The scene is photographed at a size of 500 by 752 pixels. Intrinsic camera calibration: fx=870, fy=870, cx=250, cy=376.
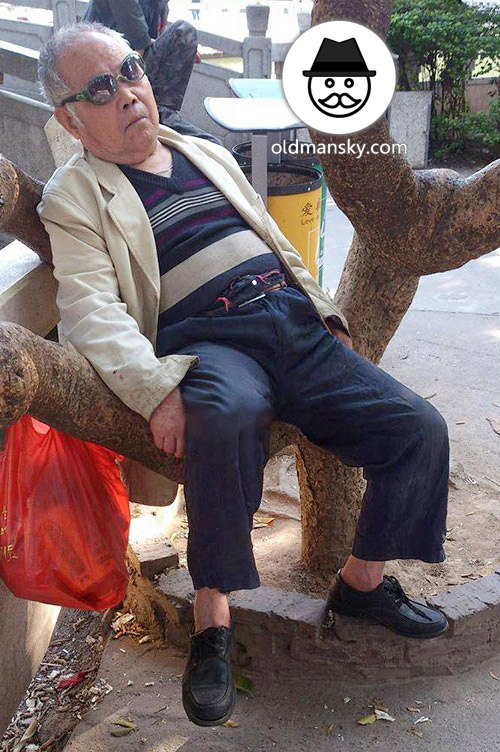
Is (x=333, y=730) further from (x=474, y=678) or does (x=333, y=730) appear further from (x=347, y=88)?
(x=347, y=88)

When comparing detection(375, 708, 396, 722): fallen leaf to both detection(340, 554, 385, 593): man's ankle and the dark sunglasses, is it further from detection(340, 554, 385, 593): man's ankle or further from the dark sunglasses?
the dark sunglasses

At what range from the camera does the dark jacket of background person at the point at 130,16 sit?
5.23 metres

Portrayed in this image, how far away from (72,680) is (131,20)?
3924 millimetres

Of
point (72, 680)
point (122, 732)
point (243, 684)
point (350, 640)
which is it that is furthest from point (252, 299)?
point (72, 680)

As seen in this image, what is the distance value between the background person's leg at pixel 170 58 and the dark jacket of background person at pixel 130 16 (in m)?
0.12

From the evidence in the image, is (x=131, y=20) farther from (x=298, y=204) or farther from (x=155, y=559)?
(x=155, y=559)

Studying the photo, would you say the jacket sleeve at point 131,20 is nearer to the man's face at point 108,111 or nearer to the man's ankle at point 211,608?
the man's face at point 108,111

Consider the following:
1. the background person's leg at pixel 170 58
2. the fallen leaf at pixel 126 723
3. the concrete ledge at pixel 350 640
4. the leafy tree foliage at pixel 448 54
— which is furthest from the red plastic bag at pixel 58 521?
the leafy tree foliage at pixel 448 54

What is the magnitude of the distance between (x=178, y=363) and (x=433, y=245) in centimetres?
97

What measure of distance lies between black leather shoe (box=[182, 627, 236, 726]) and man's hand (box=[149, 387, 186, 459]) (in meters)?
0.52

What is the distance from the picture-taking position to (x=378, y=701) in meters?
2.77

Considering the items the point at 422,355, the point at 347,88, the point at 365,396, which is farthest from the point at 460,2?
the point at 365,396

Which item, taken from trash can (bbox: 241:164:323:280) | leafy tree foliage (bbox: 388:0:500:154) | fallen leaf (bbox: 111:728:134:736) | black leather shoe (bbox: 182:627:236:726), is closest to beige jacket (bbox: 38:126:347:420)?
black leather shoe (bbox: 182:627:236:726)

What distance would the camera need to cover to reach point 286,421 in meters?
2.54
